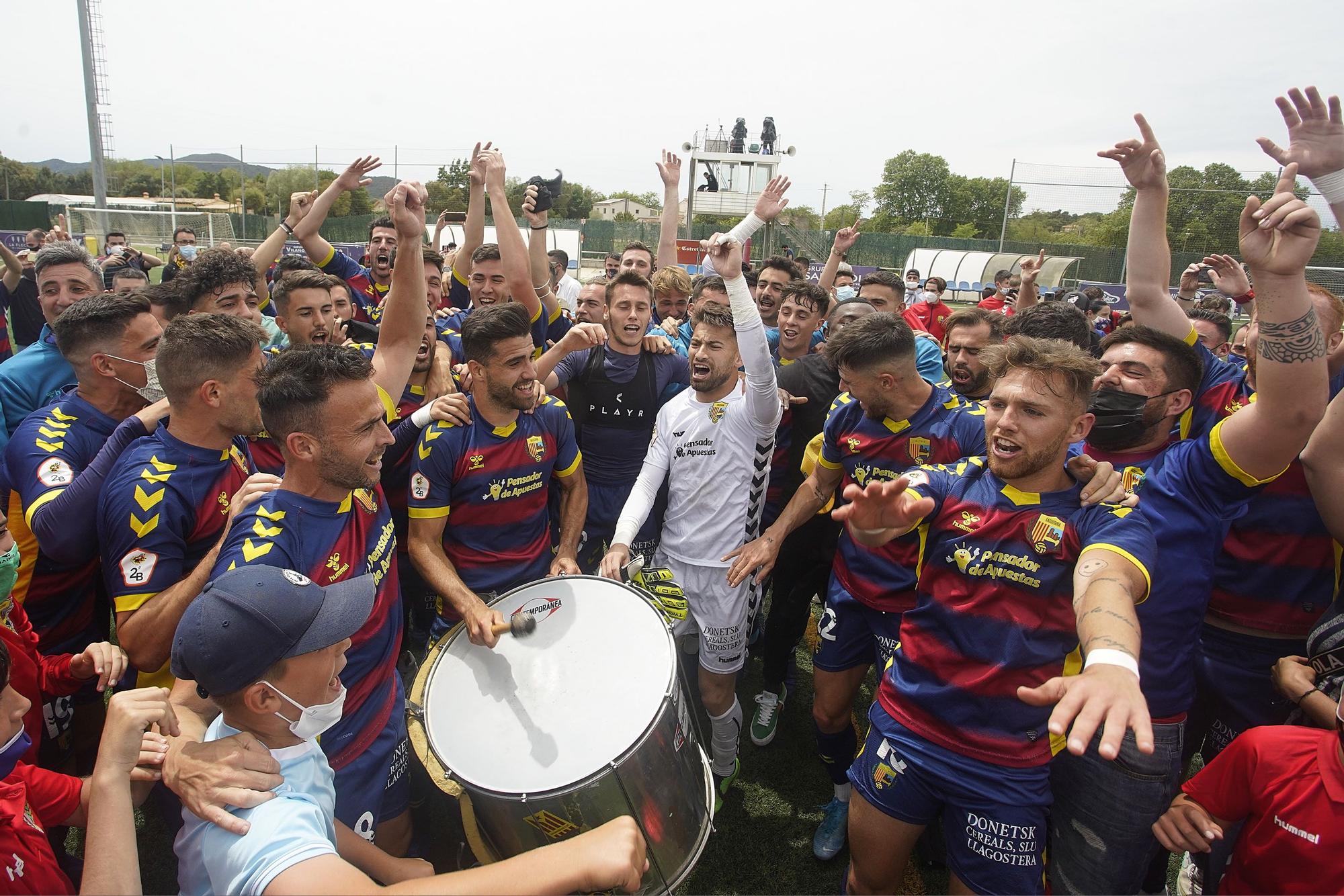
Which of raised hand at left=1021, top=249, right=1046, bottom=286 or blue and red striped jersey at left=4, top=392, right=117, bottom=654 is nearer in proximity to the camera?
blue and red striped jersey at left=4, top=392, right=117, bottom=654

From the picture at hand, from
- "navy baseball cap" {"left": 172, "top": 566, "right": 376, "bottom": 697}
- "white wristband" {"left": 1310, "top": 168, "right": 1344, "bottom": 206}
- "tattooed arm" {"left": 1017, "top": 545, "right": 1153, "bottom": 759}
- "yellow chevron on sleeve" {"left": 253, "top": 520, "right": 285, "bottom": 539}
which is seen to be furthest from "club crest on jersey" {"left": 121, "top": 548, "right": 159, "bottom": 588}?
"white wristband" {"left": 1310, "top": 168, "right": 1344, "bottom": 206}

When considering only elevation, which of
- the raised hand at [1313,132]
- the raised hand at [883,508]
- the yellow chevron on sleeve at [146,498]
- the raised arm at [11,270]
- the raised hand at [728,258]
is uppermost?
the raised hand at [1313,132]

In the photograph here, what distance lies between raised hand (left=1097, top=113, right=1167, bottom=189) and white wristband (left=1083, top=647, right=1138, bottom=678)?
7.78ft

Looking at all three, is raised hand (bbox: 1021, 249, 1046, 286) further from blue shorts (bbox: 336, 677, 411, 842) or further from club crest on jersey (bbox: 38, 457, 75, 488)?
club crest on jersey (bbox: 38, 457, 75, 488)

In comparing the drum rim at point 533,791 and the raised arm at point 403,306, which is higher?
the raised arm at point 403,306

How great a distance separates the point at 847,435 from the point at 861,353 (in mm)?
443

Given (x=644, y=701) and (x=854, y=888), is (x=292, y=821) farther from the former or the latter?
(x=854, y=888)

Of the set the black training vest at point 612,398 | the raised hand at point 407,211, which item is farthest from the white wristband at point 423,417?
the black training vest at point 612,398

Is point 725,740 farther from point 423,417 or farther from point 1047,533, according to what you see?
point 423,417

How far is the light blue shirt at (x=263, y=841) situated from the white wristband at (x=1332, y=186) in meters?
3.85

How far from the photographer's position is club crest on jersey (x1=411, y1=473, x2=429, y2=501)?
10.2ft

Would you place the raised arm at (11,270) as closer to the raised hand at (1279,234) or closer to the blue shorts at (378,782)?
the blue shorts at (378,782)

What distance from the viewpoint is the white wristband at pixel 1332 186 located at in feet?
8.51

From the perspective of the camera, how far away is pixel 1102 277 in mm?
28516
